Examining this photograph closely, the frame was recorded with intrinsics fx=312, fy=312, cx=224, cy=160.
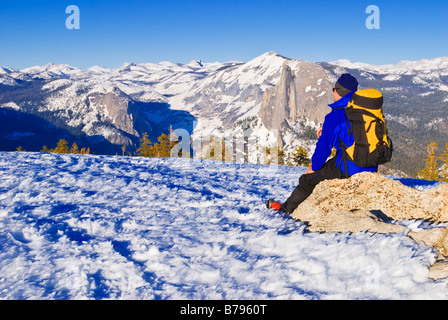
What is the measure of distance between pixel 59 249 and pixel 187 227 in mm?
2133

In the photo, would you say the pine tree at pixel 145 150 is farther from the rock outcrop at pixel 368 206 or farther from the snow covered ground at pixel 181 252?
the rock outcrop at pixel 368 206

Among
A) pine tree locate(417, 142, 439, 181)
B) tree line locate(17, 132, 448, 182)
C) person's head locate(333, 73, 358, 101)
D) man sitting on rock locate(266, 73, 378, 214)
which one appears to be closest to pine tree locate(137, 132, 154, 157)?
tree line locate(17, 132, 448, 182)

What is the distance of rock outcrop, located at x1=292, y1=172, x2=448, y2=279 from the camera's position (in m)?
4.81

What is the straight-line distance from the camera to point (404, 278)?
3.29 m

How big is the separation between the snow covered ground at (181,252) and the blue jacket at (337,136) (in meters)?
1.44

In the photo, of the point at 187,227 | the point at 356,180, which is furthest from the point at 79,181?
the point at 356,180

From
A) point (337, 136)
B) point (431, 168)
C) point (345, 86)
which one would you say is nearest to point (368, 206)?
point (337, 136)

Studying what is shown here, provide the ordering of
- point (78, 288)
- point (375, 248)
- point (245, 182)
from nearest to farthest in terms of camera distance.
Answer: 1. point (78, 288)
2. point (375, 248)
3. point (245, 182)

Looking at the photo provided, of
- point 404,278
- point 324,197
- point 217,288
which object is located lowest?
point 217,288

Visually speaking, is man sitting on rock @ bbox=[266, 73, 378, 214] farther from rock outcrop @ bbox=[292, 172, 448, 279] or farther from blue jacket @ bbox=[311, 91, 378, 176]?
rock outcrop @ bbox=[292, 172, 448, 279]

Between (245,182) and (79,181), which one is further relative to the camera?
(245,182)

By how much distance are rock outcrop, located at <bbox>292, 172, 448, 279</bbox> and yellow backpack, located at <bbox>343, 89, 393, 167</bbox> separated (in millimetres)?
572

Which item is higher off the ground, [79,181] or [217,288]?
[79,181]
